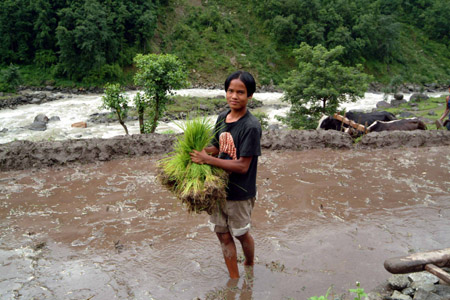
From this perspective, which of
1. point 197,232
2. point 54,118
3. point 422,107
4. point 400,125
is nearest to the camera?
point 197,232

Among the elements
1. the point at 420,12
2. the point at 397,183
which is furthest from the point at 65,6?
the point at 420,12

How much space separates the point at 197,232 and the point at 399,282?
6.37ft

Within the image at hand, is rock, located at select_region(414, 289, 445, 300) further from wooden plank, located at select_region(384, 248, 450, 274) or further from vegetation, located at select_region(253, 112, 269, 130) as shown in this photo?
vegetation, located at select_region(253, 112, 269, 130)

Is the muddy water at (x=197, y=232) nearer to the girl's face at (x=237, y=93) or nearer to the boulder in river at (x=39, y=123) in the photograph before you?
the girl's face at (x=237, y=93)

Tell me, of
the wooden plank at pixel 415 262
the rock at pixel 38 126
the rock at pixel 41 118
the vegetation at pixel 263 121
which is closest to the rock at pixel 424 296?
the wooden plank at pixel 415 262

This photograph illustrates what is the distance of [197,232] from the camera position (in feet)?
12.1

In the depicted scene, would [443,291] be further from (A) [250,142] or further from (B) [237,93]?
(B) [237,93]

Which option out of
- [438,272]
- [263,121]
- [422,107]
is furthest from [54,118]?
[422,107]

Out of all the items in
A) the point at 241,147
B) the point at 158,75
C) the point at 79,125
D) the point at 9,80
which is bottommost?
the point at 79,125

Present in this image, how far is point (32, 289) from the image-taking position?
2.73m

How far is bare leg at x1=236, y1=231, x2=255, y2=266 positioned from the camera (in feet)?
8.82

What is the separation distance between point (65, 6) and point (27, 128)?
18207mm

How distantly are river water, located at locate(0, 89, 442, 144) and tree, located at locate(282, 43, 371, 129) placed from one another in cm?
78

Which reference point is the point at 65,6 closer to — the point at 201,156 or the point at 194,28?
the point at 194,28
